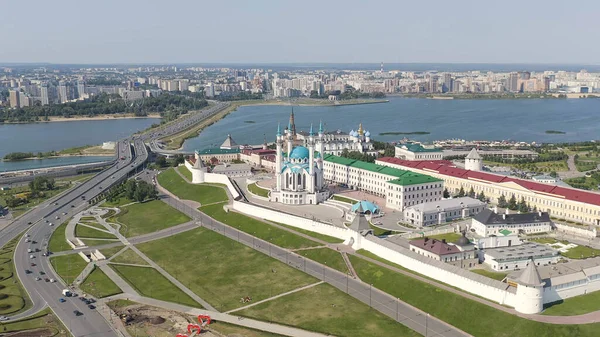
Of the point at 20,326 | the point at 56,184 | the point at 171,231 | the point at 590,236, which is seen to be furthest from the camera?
the point at 56,184

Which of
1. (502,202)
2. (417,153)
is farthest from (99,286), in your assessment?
(417,153)

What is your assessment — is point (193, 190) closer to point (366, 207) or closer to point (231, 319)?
point (366, 207)

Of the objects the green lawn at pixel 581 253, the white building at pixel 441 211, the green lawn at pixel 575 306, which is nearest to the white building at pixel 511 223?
the white building at pixel 441 211

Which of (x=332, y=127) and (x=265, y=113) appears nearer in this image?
(x=332, y=127)

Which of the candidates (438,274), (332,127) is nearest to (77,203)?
(438,274)

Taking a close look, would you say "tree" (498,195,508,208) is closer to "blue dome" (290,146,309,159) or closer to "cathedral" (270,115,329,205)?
"cathedral" (270,115,329,205)

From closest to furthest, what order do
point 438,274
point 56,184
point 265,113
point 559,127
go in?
point 438,274
point 56,184
point 559,127
point 265,113

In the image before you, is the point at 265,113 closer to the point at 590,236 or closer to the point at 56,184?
the point at 56,184

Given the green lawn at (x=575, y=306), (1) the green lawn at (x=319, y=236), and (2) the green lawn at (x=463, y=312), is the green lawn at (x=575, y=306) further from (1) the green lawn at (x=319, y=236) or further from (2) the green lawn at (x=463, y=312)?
(1) the green lawn at (x=319, y=236)
